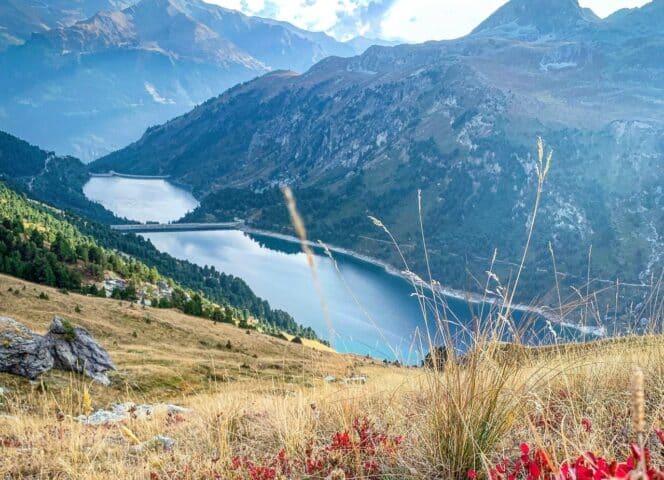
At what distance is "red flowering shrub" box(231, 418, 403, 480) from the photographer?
3297 mm

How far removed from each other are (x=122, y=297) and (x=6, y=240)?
15.6 m

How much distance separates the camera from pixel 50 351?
1856 cm

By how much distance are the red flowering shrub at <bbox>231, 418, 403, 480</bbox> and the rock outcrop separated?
1377 centimetres

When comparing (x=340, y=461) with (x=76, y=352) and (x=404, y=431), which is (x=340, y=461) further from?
(x=76, y=352)

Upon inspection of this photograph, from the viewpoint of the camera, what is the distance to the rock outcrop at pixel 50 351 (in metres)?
16.6

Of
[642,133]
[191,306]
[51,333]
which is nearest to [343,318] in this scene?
[191,306]

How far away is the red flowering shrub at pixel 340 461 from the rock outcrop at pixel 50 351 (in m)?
13.8

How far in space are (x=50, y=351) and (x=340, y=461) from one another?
18731 mm

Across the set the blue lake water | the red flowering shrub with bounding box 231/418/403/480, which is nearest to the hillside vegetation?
the red flowering shrub with bounding box 231/418/403/480

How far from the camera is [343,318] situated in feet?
373

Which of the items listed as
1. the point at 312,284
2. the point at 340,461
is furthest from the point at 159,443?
the point at 312,284

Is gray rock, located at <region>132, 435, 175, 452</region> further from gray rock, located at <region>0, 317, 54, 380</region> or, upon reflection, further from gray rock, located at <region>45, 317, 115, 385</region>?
gray rock, located at <region>45, 317, 115, 385</region>

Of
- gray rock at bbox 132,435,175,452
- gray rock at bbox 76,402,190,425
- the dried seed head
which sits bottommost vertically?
gray rock at bbox 76,402,190,425

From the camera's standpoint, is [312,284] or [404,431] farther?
[312,284]
